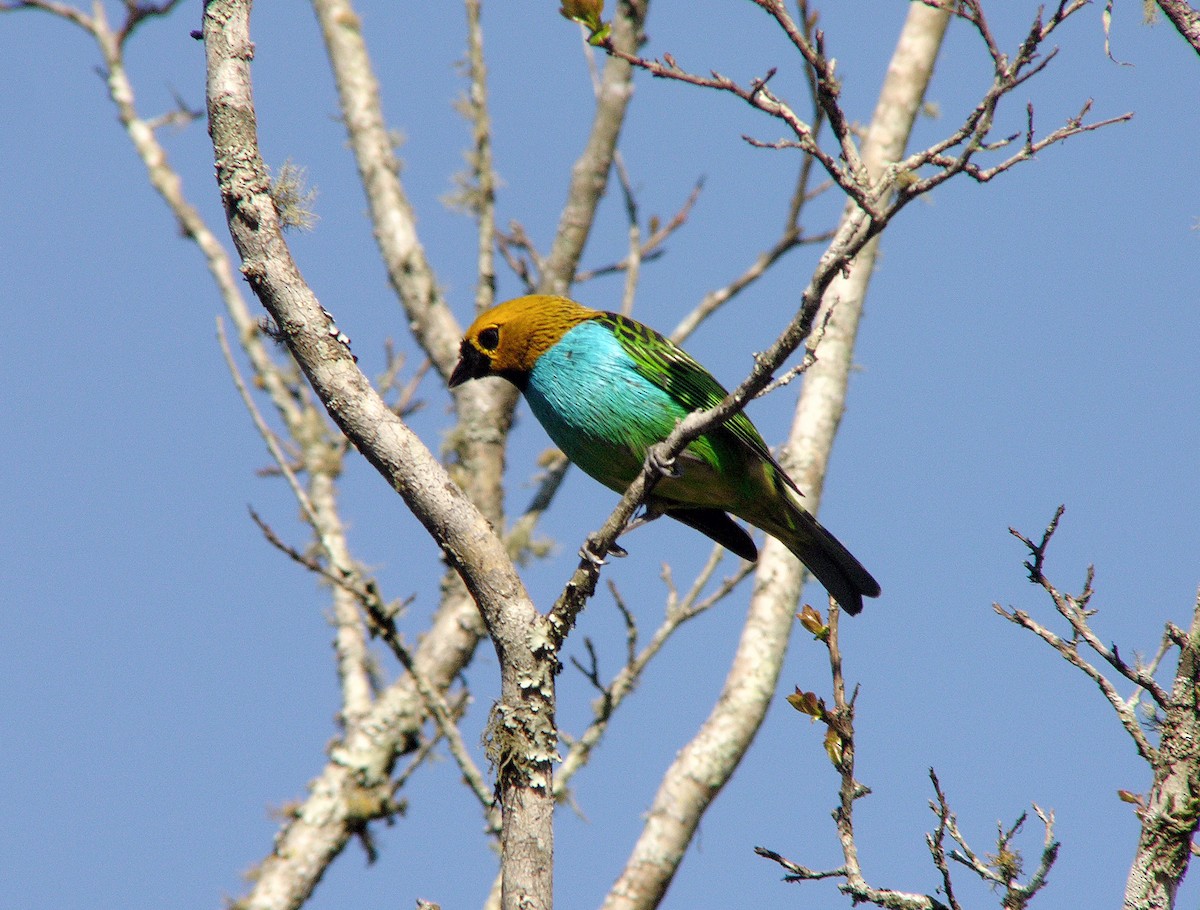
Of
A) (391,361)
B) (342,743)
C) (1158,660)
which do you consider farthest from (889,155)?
Result: (342,743)

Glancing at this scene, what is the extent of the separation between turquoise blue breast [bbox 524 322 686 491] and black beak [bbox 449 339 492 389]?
40cm

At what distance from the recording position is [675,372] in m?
5.27

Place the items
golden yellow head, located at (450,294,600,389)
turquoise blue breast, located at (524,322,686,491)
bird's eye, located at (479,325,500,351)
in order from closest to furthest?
turquoise blue breast, located at (524,322,686,491) → golden yellow head, located at (450,294,600,389) → bird's eye, located at (479,325,500,351)

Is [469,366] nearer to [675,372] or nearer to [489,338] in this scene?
[489,338]

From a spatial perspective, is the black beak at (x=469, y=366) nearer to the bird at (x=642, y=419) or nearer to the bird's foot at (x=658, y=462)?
the bird at (x=642, y=419)

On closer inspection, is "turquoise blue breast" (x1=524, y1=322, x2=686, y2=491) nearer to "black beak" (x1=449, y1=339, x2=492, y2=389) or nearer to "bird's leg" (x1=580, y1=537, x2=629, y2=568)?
"black beak" (x1=449, y1=339, x2=492, y2=389)

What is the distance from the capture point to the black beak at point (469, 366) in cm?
566

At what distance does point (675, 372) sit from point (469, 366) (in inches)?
43.2

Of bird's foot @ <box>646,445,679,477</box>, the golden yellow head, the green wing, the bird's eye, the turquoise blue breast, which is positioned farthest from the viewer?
the bird's eye

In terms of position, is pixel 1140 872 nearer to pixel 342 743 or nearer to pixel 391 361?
pixel 342 743

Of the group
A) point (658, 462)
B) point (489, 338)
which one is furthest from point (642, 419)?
point (658, 462)

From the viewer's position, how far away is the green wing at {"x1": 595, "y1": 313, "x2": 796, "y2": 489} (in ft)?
17.0

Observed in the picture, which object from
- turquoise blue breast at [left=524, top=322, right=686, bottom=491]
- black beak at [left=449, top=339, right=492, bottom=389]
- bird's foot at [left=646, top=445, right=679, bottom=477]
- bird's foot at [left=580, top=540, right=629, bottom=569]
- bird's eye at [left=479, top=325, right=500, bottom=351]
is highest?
bird's eye at [left=479, top=325, right=500, bottom=351]

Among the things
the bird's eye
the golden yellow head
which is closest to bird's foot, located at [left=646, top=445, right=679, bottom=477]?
the golden yellow head
